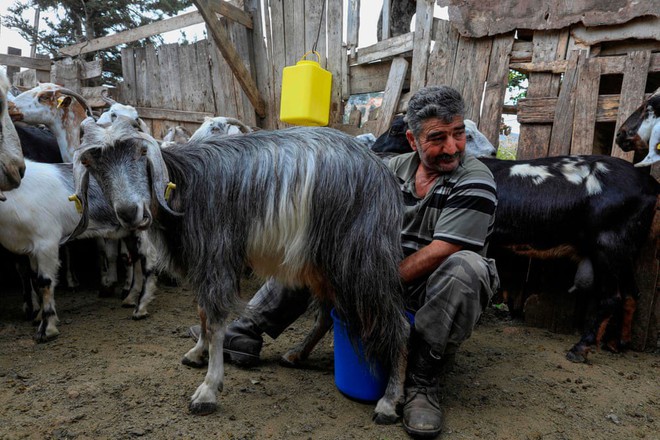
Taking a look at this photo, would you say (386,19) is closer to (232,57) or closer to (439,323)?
(232,57)

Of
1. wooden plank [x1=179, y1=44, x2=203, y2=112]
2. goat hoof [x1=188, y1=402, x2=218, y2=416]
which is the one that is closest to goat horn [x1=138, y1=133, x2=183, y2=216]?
goat hoof [x1=188, y1=402, x2=218, y2=416]

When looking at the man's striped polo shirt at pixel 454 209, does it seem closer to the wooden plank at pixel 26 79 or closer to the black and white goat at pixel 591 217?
the black and white goat at pixel 591 217

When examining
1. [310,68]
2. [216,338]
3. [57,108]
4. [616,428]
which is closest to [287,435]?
[216,338]

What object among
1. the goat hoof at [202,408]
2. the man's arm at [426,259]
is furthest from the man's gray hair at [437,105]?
the goat hoof at [202,408]

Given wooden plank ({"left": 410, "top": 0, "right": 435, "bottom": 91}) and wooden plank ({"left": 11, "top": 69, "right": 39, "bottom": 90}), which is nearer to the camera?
wooden plank ({"left": 410, "top": 0, "right": 435, "bottom": 91})

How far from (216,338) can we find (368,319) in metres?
0.76

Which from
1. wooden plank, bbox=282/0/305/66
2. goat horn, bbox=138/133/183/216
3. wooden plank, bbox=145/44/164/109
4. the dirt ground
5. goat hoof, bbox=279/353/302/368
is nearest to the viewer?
goat horn, bbox=138/133/183/216

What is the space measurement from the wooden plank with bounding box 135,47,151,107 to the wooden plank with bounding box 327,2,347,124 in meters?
3.17

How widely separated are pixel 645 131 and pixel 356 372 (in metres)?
2.54

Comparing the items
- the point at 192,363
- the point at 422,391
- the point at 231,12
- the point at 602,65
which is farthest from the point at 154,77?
the point at 422,391

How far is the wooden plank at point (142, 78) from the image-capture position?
6.62m

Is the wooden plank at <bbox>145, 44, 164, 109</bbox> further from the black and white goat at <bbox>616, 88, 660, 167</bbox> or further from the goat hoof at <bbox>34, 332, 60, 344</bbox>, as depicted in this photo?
the black and white goat at <bbox>616, 88, 660, 167</bbox>

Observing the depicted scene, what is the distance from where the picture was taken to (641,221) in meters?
2.97

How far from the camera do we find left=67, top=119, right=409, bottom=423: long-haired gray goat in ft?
6.91
